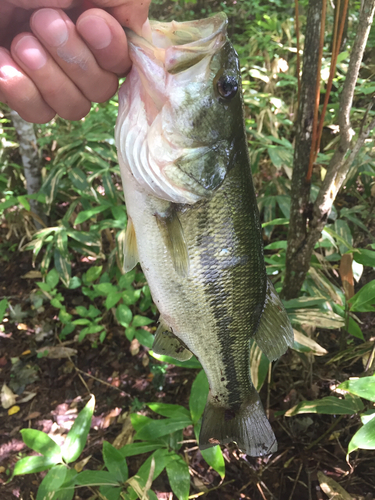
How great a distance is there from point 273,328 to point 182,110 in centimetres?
92

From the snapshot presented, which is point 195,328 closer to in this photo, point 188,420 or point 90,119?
point 188,420

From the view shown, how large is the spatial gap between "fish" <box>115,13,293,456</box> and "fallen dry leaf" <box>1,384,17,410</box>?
2.11 metres

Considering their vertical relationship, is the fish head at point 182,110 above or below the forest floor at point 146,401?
above

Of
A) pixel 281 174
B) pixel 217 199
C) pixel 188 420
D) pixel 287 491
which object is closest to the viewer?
pixel 217 199

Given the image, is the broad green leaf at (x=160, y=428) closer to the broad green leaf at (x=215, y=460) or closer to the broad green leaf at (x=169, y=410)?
the broad green leaf at (x=169, y=410)

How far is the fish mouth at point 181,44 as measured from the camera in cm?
97

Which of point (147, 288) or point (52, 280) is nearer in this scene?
point (147, 288)

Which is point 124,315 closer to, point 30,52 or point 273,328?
point 273,328

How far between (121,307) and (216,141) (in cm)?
167

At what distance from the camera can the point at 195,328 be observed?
50.8 inches

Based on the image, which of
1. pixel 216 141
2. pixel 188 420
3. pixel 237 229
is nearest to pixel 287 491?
pixel 188 420

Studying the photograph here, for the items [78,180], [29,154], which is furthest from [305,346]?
[29,154]

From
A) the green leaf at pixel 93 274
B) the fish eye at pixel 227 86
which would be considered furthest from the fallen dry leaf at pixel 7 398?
the fish eye at pixel 227 86

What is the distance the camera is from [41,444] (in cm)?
167
